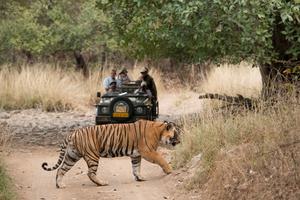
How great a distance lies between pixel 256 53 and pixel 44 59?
17393mm

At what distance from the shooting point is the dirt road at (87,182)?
986cm

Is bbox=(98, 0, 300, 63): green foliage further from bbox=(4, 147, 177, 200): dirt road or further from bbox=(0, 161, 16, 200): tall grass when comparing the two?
bbox=(0, 161, 16, 200): tall grass

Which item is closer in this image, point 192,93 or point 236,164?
point 236,164

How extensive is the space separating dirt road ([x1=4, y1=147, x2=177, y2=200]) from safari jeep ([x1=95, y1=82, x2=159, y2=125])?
136cm

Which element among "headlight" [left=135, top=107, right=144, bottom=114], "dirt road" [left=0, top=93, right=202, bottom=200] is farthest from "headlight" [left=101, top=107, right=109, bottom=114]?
"dirt road" [left=0, top=93, right=202, bottom=200]

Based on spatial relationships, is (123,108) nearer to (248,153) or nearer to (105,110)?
(105,110)

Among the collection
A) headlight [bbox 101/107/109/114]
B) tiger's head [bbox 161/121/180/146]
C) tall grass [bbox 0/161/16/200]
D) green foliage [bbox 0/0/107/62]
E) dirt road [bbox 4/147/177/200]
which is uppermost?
green foliage [bbox 0/0/107/62]

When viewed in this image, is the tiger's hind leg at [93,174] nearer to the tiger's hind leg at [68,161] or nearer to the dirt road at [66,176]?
the dirt road at [66,176]

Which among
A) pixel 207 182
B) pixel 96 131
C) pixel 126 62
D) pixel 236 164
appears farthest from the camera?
pixel 126 62

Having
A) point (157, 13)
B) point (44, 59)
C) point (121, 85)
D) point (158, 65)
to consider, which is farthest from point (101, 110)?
point (158, 65)

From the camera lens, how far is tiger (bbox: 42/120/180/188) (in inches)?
427

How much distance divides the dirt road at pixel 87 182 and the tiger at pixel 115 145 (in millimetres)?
244

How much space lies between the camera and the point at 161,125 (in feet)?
37.3

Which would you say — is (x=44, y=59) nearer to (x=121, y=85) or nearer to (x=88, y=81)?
(x=88, y=81)
